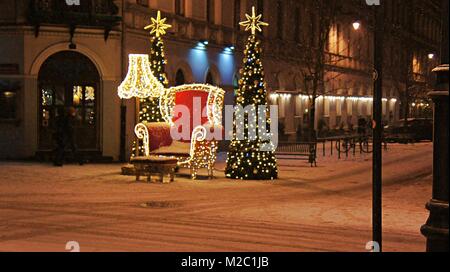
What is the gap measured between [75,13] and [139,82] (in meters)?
5.11

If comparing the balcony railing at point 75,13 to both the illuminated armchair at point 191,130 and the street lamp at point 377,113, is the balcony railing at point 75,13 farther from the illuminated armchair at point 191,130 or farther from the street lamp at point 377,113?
the street lamp at point 377,113

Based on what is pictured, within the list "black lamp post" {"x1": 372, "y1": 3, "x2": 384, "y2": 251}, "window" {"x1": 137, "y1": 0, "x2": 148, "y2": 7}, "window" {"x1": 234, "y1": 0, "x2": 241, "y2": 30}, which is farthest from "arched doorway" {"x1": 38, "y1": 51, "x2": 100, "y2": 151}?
"black lamp post" {"x1": 372, "y1": 3, "x2": 384, "y2": 251}

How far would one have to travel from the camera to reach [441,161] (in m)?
5.69

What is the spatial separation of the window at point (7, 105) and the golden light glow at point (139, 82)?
5.68 metres

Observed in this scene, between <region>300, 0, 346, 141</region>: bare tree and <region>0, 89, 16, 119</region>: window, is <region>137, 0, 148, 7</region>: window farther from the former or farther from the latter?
<region>300, 0, 346, 141</region>: bare tree

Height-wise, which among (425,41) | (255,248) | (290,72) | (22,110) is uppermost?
(425,41)

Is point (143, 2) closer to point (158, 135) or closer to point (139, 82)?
point (139, 82)

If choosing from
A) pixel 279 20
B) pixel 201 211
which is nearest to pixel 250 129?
pixel 201 211

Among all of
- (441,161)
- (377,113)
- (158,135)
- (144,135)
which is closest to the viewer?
(441,161)

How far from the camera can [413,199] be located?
1681cm

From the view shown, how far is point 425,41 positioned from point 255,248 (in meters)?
62.3

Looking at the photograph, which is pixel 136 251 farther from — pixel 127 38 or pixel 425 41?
pixel 425 41

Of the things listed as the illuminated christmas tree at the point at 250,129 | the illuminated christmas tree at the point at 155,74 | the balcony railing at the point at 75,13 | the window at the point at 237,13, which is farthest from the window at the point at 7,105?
the window at the point at 237,13

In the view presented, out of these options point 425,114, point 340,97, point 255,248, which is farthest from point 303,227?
point 425,114
